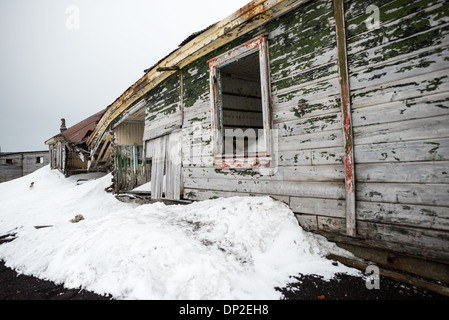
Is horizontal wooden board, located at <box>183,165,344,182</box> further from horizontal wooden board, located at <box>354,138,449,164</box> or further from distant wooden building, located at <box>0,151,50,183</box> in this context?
distant wooden building, located at <box>0,151,50,183</box>

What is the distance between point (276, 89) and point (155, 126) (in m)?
4.12

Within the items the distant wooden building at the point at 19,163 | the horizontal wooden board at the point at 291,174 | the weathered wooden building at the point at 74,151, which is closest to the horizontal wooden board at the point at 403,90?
the horizontal wooden board at the point at 291,174

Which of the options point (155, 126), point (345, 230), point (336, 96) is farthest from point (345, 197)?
point (155, 126)

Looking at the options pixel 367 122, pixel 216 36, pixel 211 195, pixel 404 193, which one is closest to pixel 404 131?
pixel 367 122

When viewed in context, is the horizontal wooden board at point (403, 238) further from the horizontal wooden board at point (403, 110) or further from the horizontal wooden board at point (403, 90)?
the horizontal wooden board at point (403, 90)

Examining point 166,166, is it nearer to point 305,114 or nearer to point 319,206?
point 305,114

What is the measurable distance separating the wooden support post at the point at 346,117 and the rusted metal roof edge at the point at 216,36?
27.3 inches

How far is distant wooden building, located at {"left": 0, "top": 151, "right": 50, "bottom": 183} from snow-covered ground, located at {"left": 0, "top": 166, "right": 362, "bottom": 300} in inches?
852

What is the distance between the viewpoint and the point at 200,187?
511 centimetres

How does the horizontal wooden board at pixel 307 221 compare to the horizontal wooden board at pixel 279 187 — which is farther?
the horizontal wooden board at pixel 307 221

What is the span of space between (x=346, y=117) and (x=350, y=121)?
7cm

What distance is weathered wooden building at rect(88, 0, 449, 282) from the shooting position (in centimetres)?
238

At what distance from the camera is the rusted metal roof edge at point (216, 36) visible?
355 centimetres

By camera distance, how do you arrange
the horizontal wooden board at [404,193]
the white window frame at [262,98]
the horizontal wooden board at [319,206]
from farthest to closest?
the white window frame at [262,98] < the horizontal wooden board at [319,206] < the horizontal wooden board at [404,193]
